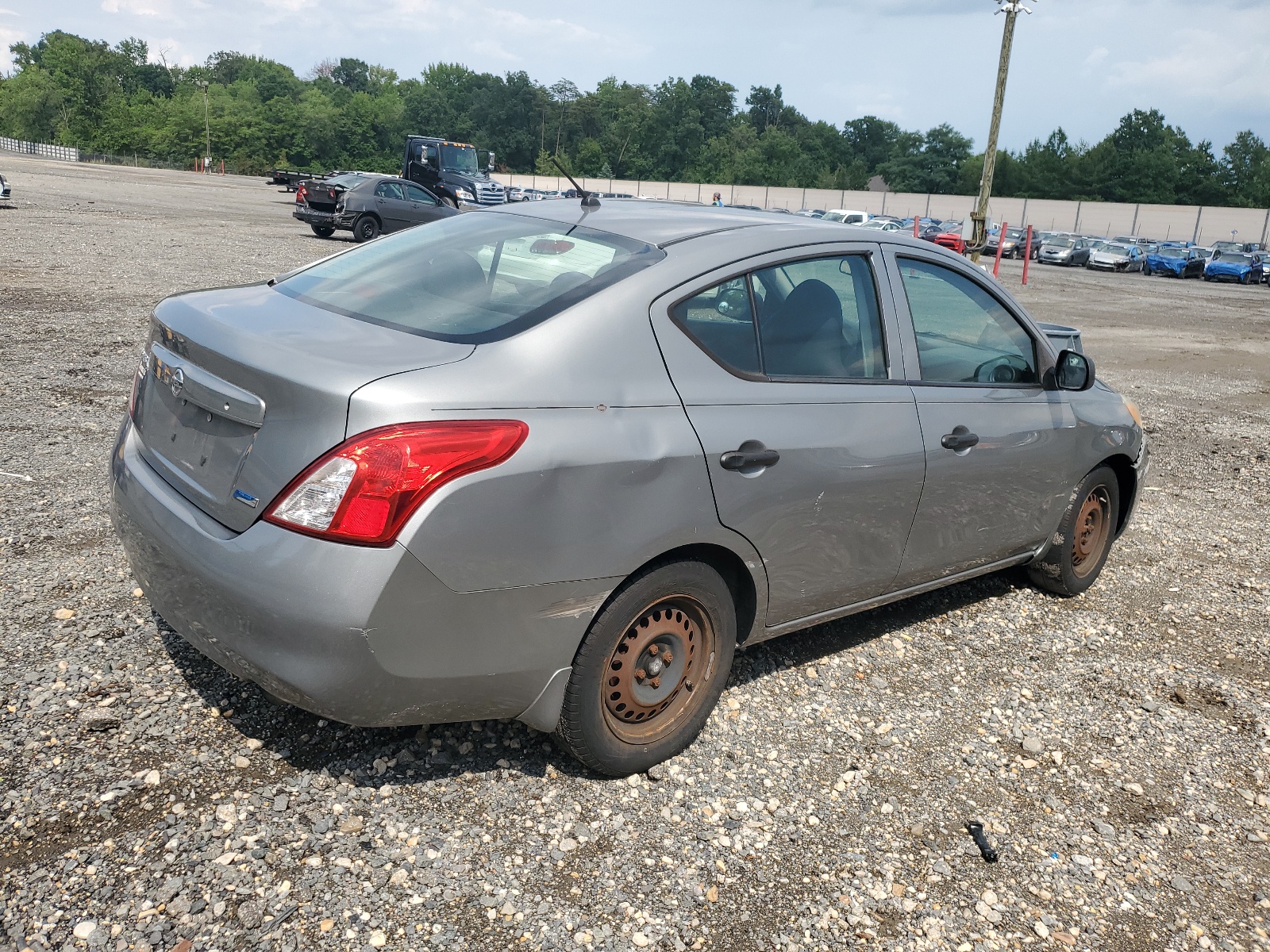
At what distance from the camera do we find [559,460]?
266 centimetres

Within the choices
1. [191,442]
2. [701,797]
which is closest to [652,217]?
[191,442]

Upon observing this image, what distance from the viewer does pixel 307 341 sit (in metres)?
2.79

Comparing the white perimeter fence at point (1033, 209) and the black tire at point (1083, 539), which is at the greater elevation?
the white perimeter fence at point (1033, 209)

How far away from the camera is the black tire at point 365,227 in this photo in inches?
909

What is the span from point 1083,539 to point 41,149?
135 m

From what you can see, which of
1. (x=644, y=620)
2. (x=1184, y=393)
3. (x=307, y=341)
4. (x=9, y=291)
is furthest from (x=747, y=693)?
(x=9, y=291)

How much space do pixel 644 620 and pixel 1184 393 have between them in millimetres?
11392

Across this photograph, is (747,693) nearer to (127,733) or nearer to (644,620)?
(644,620)

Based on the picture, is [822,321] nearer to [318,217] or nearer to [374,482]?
[374,482]

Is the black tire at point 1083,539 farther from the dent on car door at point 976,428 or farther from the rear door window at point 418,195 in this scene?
the rear door window at point 418,195

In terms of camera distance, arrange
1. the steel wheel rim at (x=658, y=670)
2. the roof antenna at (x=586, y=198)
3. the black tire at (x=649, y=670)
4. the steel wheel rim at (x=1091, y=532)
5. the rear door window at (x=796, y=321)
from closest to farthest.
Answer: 1. the black tire at (x=649, y=670)
2. the steel wheel rim at (x=658, y=670)
3. the rear door window at (x=796, y=321)
4. the roof antenna at (x=586, y=198)
5. the steel wheel rim at (x=1091, y=532)

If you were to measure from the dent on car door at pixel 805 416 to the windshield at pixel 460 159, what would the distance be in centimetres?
3340

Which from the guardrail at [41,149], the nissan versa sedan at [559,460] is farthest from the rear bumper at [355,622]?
the guardrail at [41,149]

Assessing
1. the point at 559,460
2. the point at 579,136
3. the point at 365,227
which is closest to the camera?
the point at 559,460
